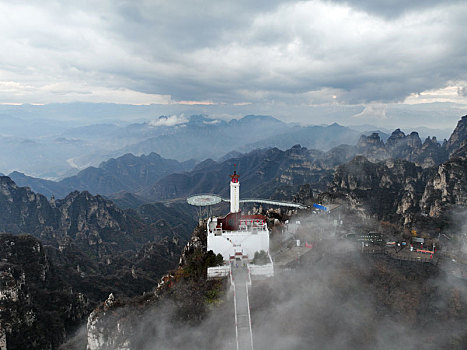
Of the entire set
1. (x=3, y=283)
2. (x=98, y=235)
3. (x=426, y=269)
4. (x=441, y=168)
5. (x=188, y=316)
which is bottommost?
(x=98, y=235)

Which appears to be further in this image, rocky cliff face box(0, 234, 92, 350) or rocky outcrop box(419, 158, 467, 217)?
rocky outcrop box(419, 158, 467, 217)

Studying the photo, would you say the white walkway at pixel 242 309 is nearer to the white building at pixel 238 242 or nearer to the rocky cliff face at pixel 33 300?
the white building at pixel 238 242

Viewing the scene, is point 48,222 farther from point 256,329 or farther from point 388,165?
point 388,165

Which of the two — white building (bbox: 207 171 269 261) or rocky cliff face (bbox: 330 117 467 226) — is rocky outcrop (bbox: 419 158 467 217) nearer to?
rocky cliff face (bbox: 330 117 467 226)

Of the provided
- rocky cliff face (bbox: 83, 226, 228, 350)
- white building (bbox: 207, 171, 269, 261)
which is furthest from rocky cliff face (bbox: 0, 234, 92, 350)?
white building (bbox: 207, 171, 269, 261)

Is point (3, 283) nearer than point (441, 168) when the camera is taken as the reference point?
Yes

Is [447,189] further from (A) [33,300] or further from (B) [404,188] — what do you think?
(A) [33,300]

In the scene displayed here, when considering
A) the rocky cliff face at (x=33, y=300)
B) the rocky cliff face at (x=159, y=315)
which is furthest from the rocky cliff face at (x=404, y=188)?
the rocky cliff face at (x=33, y=300)

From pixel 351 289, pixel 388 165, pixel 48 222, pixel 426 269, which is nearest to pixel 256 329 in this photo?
pixel 351 289

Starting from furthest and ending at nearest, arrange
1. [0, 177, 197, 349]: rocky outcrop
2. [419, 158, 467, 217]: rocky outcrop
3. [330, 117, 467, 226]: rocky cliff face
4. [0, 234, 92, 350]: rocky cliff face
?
Answer: [330, 117, 467, 226]: rocky cliff face
[419, 158, 467, 217]: rocky outcrop
[0, 177, 197, 349]: rocky outcrop
[0, 234, 92, 350]: rocky cliff face

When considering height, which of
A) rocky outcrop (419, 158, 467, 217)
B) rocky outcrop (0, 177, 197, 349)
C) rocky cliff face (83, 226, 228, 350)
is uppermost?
rocky outcrop (419, 158, 467, 217)

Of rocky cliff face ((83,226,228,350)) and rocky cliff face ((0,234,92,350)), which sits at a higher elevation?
rocky cliff face ((83,226,228,350))
